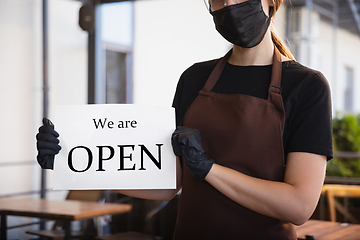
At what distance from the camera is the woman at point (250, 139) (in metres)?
1.00

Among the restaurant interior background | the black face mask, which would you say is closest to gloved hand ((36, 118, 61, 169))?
the black face mask

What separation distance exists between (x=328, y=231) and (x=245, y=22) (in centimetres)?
173

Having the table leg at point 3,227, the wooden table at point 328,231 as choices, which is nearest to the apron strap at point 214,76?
the wooden table at point 328,231

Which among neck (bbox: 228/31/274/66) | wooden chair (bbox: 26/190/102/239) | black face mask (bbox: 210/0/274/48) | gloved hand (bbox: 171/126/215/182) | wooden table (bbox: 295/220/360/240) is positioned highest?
black face mask (bbox: 210/0/274/48)

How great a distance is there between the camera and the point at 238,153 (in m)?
1.08

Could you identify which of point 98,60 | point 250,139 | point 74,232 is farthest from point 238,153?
point 98,60

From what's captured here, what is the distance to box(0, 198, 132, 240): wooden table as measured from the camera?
2955 millimetres

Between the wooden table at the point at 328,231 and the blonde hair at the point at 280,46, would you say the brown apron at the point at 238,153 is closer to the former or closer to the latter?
the blonde hair at the point at 280,46

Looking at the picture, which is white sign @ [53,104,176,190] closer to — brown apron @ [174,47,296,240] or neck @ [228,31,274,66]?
brown apron @ [174,47,296,240]

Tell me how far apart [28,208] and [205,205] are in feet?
8.11

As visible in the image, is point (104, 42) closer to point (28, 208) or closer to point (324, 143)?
point (28, 208)

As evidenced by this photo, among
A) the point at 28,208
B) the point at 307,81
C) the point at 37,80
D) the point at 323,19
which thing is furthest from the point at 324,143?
the point at 323,19

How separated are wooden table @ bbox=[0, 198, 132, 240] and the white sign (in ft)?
6.13

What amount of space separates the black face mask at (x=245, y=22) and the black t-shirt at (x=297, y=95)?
3.2 inches
